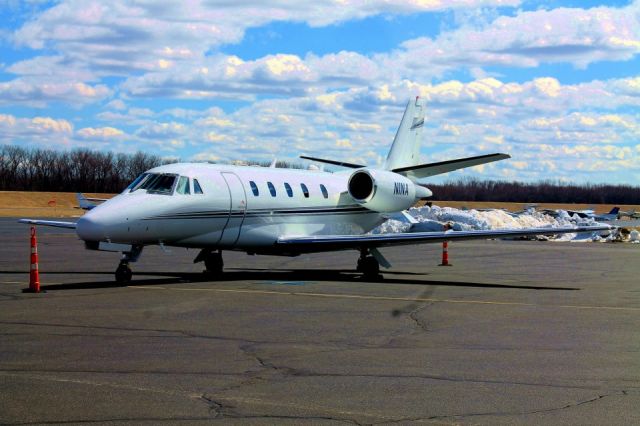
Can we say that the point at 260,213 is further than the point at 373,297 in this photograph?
Yes

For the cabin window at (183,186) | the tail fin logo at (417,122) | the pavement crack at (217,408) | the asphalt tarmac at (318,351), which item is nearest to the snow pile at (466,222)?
the tail fin logo at (417,122)

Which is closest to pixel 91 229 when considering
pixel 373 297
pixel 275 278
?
pixel 275 278

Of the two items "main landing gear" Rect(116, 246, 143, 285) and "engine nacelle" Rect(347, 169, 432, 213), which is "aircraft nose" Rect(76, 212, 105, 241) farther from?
"engine nacelle" Rect(347, 169, 432, 213)

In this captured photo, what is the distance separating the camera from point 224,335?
1149cm

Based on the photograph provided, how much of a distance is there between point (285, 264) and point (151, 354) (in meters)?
16.8

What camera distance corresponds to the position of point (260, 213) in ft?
69.3

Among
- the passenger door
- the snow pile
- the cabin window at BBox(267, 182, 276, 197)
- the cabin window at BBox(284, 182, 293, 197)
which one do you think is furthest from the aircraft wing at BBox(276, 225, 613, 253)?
the snow pile

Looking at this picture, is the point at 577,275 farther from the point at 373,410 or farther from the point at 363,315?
the point at 373,410

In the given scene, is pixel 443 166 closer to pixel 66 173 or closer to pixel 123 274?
pixel 123 274

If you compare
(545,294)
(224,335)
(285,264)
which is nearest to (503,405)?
(224,335)

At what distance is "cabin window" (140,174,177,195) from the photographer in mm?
19047

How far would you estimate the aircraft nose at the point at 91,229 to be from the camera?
17.2 meters

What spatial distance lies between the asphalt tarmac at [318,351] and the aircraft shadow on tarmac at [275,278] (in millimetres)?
88

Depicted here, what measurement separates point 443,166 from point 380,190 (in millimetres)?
1765
